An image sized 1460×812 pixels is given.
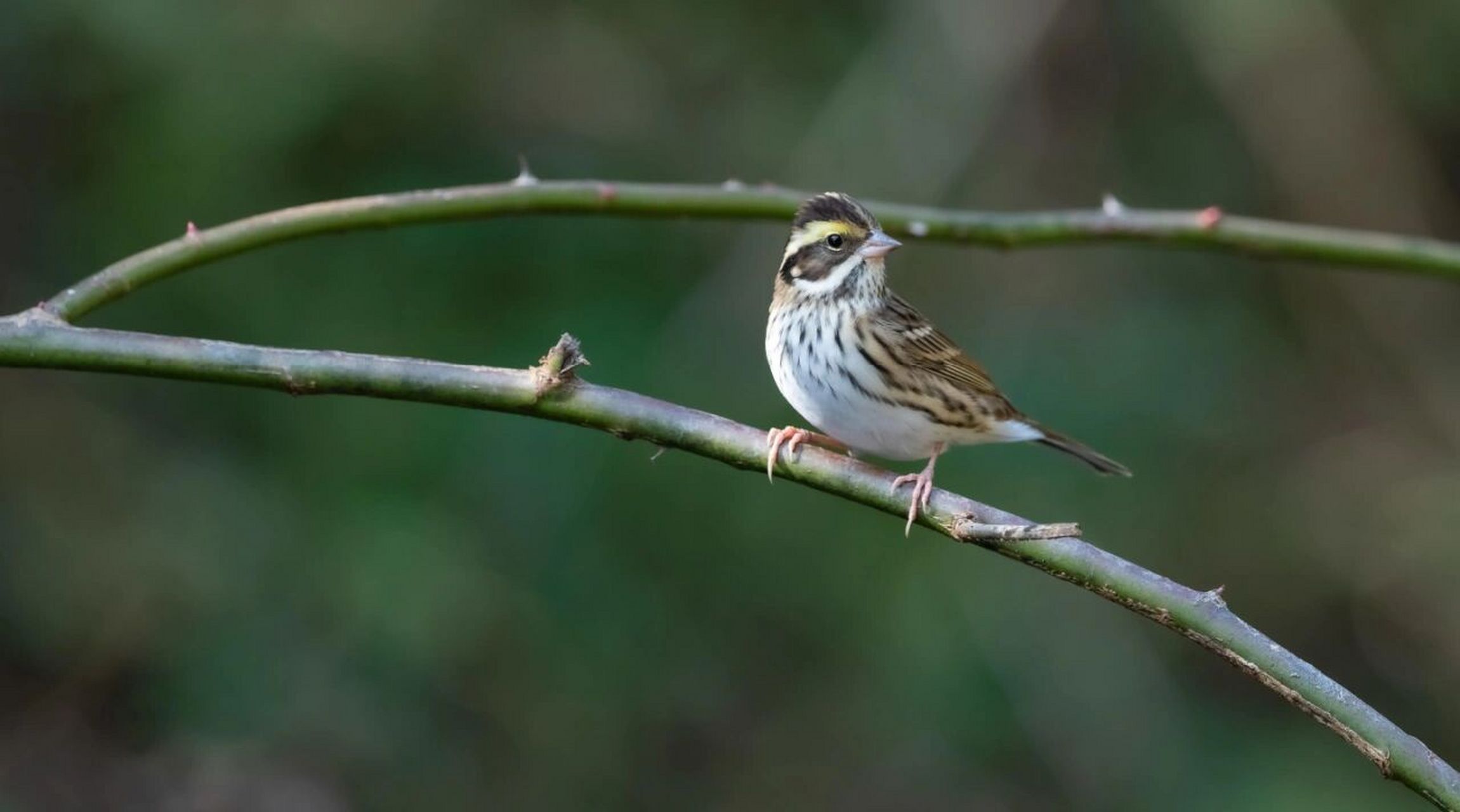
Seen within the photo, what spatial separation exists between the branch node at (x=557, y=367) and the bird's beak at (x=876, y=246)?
5.18ft

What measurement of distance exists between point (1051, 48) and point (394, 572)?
4768mm

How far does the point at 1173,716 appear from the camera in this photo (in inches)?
331

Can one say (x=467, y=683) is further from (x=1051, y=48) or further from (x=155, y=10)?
(x=1051, y=48)

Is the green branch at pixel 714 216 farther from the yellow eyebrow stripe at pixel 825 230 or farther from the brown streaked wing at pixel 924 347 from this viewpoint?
the brown streaked wing at pixel 924 347

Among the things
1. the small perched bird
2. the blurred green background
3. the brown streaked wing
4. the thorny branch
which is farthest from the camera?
the blurred green background

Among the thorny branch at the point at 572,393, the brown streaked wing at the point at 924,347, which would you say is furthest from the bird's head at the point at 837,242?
the thorny branch at the point at 572,393

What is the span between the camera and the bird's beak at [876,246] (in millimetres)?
4879

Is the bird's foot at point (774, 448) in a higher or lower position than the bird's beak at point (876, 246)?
lower

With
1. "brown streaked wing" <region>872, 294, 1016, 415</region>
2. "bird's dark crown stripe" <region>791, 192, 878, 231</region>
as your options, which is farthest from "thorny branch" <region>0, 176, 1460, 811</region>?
"brown streaked wing" <region>872, 294, 1016, 415</region>

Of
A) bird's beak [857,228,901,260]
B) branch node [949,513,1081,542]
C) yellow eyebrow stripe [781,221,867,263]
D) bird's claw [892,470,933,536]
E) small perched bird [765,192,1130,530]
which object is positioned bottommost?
branch node [949,513,1081,542]

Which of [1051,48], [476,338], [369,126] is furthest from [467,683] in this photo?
[1051,48]

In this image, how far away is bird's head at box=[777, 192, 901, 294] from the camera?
16.1 feet

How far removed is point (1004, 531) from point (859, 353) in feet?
5.08

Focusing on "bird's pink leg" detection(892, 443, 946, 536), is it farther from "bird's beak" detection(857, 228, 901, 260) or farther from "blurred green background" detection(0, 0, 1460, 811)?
"blurred green background" detection(0, 0, 1460, 811)
